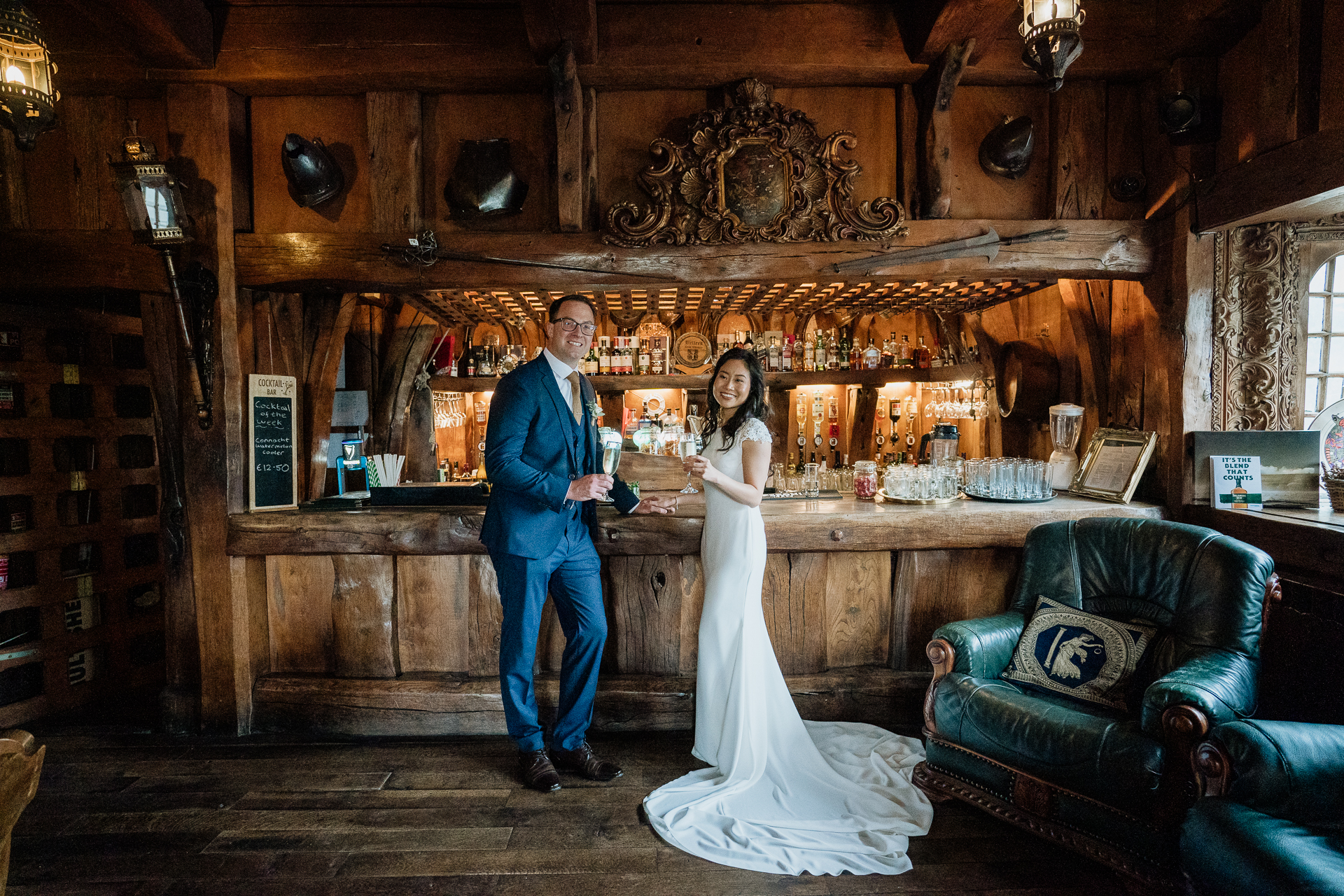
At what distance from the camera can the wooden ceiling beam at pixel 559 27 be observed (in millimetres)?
3033

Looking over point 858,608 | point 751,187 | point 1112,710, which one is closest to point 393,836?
point 858,608

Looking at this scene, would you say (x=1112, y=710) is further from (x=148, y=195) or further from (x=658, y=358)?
(x=148, y=195)

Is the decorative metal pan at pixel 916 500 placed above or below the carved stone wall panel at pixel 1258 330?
below

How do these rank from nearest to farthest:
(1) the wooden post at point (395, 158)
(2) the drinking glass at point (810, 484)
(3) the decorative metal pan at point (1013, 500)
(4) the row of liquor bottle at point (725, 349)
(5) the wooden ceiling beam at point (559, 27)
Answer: (5) the wooden ceiling beam at point (559, 27) < (1) the wooden post at point (395, 158) < (3) the decorative metal pan at point (1013, 500) < (2) the drinking glass at point (810, 484) < (4) the row of liquor bottle at point (725, 349)

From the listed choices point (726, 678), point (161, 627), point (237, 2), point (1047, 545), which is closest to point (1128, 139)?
point (1047, 545)

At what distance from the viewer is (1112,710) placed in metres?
2.55

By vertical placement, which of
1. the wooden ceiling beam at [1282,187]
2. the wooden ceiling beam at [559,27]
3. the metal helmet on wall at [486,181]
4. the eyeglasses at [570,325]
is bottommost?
the eyeglasses at [570,325]

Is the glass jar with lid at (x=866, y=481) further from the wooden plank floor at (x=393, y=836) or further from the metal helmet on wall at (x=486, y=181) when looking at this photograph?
the metal helmet on wall at (x=486, y=181)

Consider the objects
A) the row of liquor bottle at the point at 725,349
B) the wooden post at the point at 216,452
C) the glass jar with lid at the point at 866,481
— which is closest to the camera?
the wooden post at the point at 216,452

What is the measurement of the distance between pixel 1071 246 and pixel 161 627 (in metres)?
6.04

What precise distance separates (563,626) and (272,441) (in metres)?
1.99

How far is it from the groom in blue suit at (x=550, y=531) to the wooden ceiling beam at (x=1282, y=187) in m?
3.09

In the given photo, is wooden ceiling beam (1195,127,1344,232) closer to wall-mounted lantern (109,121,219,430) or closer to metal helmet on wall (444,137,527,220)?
metal helmet on wall (444,137,527,220)

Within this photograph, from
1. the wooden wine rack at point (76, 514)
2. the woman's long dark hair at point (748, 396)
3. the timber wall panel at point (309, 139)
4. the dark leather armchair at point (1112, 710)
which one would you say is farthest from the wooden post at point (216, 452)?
the dark leather armchair at point (1112, 710)
